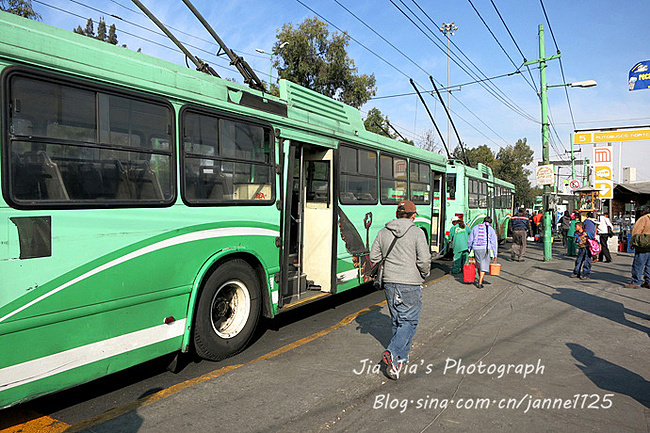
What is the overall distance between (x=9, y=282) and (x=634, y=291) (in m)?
11.0

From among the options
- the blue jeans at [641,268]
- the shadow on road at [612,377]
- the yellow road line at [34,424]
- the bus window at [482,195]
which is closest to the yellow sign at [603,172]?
the bus window at [482,195]

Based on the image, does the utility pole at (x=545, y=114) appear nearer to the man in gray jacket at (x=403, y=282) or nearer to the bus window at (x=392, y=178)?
the bus window at (x=392, y=178)

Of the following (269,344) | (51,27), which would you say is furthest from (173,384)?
(51,27)

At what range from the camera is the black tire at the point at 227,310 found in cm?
488

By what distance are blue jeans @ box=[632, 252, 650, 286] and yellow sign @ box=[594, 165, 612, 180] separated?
1056cm

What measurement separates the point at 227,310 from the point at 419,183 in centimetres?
647

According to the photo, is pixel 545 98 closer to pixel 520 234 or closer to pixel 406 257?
pixel 520 234

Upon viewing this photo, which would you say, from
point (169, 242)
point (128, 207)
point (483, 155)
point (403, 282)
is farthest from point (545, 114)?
point (483, 155)

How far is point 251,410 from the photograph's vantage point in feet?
12.9

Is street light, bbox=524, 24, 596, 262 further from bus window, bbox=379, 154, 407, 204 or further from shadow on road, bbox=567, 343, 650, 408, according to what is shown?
shadow on road, bbox=567, 343, 650, 408

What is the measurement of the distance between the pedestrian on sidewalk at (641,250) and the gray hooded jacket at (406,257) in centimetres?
720

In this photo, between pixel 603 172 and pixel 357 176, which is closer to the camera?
pixel 357 176

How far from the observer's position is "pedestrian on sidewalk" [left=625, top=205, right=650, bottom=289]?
31.1 feet

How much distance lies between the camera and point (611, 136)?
18875 millimetres
